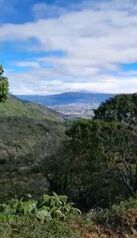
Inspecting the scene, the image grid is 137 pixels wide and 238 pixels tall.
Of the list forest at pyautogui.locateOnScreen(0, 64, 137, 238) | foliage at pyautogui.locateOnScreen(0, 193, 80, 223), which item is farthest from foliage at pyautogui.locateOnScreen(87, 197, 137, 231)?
foliage at pyautogui.locateOnScreen(0, 193, 80, 223)

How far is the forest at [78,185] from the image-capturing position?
28.5ft

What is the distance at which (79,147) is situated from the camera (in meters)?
30.3

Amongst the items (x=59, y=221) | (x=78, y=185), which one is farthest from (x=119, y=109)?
(x=59, y=221)

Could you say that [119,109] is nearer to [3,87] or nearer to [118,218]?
[3,87]

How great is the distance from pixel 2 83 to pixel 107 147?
1244cm

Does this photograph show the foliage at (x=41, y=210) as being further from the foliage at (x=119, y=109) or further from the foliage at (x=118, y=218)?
the foliage at (x=119, y=109)

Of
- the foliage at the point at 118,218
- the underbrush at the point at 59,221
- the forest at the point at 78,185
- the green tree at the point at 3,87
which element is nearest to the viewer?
the underbrush at the point at 59,221

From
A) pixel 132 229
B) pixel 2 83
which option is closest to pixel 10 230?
pixel 132 229

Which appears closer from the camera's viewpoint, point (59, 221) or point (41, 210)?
point (59, 221)

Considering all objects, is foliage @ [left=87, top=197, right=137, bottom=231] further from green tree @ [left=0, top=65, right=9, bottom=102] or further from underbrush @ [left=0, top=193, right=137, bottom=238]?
green tree @ [left=0, top=65, right=9, bottom=102]

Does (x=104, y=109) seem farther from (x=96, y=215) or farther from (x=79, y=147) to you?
(x=96, y=215)

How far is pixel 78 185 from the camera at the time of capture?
3127cm

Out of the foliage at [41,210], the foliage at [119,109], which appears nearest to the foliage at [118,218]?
the foliage at [41,210]

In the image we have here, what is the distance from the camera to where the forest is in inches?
342
